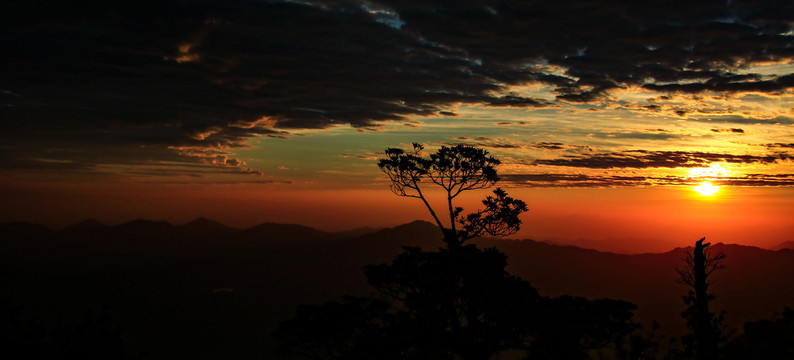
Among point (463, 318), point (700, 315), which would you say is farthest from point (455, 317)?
point (700, 315)

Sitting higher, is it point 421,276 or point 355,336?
point 421,276

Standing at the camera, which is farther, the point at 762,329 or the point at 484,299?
the point at 484,299

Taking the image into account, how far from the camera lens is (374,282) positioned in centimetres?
3172

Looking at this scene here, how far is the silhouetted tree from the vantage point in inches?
1087

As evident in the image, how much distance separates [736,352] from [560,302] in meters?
10.6

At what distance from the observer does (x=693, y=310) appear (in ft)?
103

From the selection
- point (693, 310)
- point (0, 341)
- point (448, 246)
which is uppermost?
point (448, 246)

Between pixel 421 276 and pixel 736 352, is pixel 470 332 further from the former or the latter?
pixel 736 352

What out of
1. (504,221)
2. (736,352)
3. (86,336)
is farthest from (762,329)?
(86,336)

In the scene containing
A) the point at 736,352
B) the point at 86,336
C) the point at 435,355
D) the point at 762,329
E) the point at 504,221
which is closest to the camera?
the point at 736,352

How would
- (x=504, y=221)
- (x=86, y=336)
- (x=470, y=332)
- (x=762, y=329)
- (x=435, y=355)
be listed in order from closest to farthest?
(x=762, y=329)
(x=435, y=355)
(x=470, y=332)
(x=86, y=336)
(x=504, y=221)

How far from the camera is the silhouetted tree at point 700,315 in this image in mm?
27609

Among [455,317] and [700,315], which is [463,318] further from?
[700,315]

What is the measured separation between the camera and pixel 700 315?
31.1 m
